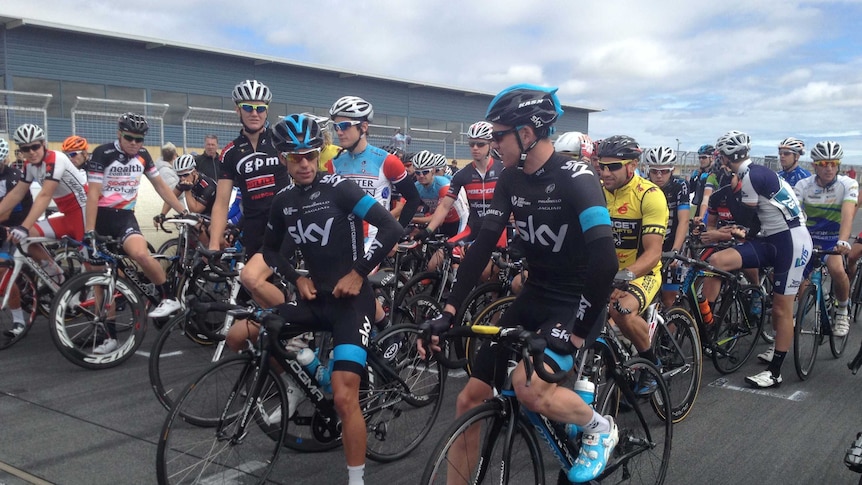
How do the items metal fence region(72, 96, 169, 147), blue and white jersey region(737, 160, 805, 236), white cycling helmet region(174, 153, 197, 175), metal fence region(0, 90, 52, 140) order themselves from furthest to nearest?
metal fence region(72, 96, 169, 147)
metal fence region(0, 90, 52, 140)
white cycling helmet region(174, 153, 197, 175)
blue and white jersey region(737, 160, 805, 236)

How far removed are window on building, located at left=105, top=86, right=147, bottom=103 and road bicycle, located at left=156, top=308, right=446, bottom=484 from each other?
25731mm

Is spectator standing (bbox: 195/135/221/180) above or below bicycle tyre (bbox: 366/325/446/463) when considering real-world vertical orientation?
above

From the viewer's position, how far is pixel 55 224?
6.91 m

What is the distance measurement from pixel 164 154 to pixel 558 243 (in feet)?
34.4

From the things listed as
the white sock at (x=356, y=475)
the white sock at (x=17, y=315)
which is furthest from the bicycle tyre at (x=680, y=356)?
the white sock at (x=17, y=315)

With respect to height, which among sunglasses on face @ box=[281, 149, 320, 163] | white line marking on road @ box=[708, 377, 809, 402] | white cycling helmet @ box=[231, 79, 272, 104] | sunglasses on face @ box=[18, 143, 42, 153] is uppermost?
white cycling helmet @ box=[231, 79, 272, 104]

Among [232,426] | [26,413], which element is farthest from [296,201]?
[26,413]

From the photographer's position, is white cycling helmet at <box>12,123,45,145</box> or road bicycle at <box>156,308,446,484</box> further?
white cycling helmet at <box>12,123,45,145</box>

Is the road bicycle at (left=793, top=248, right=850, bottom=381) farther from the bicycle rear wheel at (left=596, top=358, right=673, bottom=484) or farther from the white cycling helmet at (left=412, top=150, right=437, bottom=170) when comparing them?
the white cycling helmet at (left=412, top=150, right=437, bottom=170)

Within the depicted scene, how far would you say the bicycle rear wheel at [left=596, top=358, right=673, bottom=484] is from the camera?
3590mm

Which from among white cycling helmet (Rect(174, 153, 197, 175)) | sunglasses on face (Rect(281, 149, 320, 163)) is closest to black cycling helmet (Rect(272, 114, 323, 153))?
sunglasses on face (Rect(281, 149, 320, 163))

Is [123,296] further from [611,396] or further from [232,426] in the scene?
[611,396]

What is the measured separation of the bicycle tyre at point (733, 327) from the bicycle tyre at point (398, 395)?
3154 mm

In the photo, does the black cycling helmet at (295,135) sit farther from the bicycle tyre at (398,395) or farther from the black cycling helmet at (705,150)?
the black cycling helmet at (705,150)
